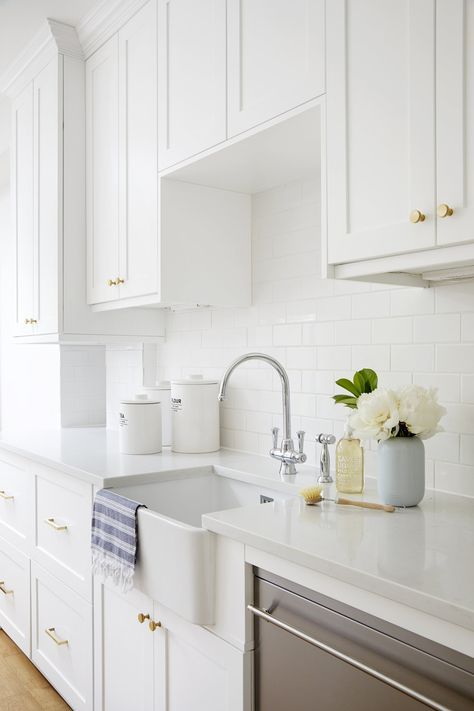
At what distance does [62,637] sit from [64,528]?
0.44 meters

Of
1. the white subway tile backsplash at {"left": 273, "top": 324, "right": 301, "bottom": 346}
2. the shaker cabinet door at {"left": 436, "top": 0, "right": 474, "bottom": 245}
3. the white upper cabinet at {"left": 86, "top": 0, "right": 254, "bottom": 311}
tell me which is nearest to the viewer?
the shaker cabinet door at {"left": 436, "top": 0, "right": 474, "bottom": 245}

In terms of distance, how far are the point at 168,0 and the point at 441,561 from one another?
209cm

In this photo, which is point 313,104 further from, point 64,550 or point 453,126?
point 64,550

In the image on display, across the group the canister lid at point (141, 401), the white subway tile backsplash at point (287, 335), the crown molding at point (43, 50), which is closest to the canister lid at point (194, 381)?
the canister lid at point (141, 401)

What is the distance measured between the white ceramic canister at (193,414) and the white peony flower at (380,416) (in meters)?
1.02

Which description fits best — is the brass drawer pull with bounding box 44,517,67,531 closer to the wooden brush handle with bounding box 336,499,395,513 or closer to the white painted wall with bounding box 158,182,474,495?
the white painted wall with bounding box 158,182,474,495

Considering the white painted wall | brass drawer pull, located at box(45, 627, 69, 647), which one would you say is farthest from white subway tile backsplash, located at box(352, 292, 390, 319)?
brass drawer pull, located at box(45, 627, 69, 647)

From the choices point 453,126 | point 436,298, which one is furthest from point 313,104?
point 436,298

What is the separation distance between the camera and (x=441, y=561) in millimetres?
1153

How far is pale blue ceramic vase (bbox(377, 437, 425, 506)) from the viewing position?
5.03 ft

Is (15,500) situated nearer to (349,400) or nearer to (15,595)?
(15,595)

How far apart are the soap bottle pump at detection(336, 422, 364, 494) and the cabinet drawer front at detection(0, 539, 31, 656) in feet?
5.15

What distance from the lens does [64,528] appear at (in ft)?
7.45

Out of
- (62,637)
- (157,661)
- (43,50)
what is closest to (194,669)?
(157,661)
